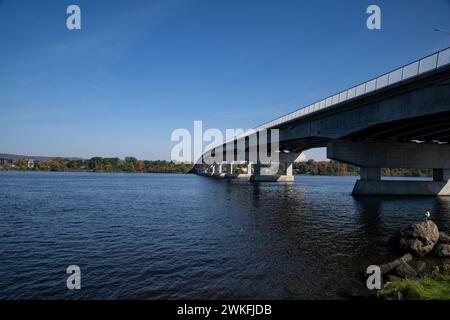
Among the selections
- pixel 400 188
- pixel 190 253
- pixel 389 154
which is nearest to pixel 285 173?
pixel 400 188

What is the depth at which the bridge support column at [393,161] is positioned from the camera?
4891 centimetres

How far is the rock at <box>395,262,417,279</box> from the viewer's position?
13.0 metres

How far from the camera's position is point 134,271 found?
45.9 feet

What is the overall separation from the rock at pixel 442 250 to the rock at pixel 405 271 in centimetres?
399

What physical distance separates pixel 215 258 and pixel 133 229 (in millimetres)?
9695

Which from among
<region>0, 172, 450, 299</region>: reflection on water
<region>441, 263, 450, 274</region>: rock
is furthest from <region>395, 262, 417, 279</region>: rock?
<region>0, 172, 450, 299</region>: reflection on water

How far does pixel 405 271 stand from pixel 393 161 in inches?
1605

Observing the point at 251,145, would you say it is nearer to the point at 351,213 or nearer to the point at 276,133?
the point at 276,133

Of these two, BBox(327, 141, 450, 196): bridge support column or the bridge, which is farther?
BBox(327, 141, 450, 196): bridge support column

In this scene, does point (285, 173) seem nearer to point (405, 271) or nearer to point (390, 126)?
point (390, 126)

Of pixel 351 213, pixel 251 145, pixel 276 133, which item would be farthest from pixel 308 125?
pixel 251 145

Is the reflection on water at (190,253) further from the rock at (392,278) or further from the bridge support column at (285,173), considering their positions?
the bridge support column at (285,173)

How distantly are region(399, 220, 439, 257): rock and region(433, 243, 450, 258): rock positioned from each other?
262 mm

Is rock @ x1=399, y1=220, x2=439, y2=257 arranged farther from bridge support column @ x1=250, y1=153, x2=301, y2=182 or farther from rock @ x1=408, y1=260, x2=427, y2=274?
bridge support column @ x1=250, y1=153, x2=301, y2=182
